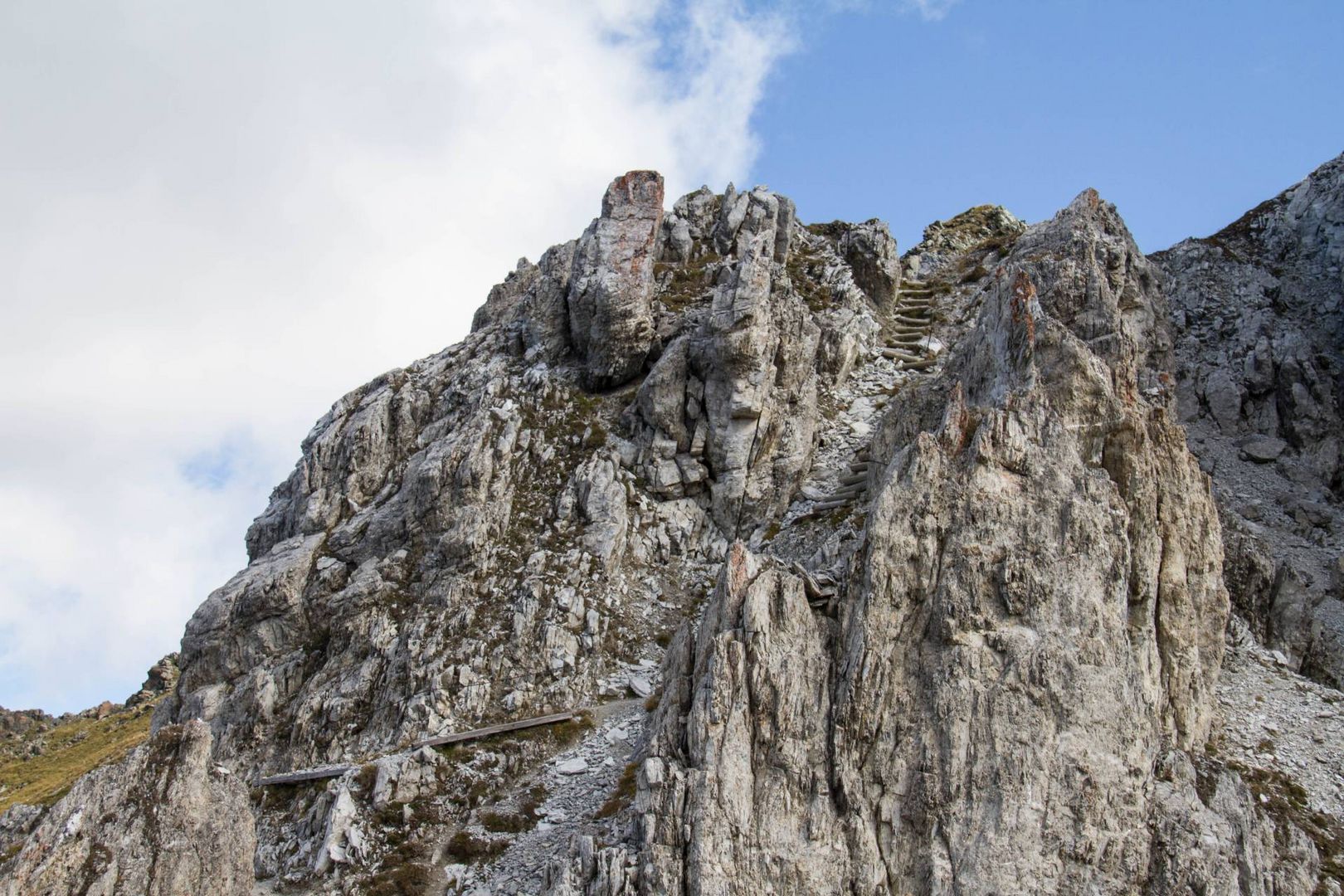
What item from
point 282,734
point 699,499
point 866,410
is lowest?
point 282,734

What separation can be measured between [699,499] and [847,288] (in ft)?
75.1

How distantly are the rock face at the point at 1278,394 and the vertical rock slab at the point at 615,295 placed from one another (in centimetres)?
2971

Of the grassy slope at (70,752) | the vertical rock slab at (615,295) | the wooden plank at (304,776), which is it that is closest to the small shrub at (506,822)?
the wooden plank at (304,776)

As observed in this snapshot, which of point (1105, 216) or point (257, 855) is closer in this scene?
point (257, 855)

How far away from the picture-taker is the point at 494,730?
3506 cm

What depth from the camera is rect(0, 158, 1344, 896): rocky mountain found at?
24.3 metres

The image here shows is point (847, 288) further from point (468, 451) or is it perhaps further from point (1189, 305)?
point (468, 451)

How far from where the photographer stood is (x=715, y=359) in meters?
46.2

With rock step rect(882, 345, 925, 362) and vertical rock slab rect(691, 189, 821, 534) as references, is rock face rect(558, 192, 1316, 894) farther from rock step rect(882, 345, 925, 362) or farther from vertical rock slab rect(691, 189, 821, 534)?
rock step rect(882, 345, 925, 362)

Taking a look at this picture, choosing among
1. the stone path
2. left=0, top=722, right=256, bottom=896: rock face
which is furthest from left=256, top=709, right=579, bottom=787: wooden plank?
left=0, top=722, right=256, bottom=896: rock face

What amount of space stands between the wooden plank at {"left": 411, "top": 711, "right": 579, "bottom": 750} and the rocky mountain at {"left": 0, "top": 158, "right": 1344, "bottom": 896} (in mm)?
143

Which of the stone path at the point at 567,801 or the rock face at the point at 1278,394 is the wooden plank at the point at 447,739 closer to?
the stone path at the point at 567,801

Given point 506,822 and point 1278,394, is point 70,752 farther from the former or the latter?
point 1278,394

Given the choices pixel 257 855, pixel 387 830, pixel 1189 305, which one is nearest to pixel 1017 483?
pixel 387 830
